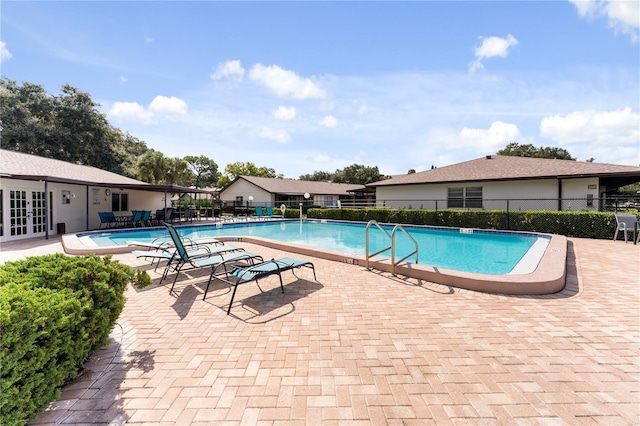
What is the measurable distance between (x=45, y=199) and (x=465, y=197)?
21529mm

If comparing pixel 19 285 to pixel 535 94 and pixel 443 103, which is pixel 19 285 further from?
pixel 535 94

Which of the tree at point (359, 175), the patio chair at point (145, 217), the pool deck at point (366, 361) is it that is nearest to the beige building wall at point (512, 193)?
the pool deck at point (366, 361)

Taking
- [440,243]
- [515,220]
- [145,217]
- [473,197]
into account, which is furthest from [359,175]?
[440,243]

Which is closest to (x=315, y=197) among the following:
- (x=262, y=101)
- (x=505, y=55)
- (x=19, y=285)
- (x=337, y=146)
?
(x=337, y=146)

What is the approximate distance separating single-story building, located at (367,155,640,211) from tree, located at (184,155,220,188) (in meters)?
48.4

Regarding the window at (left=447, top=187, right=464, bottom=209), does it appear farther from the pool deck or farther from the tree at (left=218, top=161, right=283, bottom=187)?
the tree at (left=218, top=161, right=283, bottom=187)

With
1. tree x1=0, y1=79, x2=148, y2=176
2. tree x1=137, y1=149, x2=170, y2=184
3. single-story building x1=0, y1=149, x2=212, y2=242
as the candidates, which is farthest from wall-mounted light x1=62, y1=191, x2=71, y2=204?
tree x1=137, y1=149, x2=170, y2=184

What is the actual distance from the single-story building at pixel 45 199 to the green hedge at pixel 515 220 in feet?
45.1

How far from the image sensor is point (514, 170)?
1641 centimetres

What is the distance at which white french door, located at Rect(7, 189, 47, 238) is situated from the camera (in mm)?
11195

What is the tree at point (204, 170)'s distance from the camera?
60.2 meters

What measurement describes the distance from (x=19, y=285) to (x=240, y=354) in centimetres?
195

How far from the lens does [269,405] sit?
2156mm

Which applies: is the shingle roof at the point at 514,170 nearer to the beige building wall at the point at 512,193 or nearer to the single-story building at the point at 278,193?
the beige building wall at the point at 512,193
